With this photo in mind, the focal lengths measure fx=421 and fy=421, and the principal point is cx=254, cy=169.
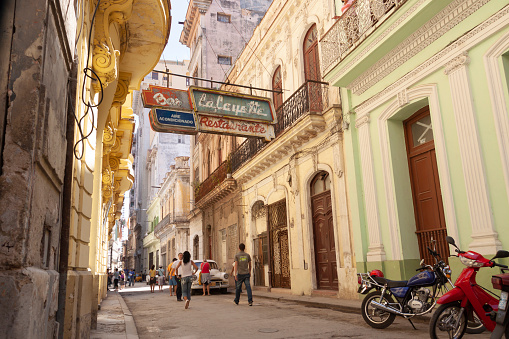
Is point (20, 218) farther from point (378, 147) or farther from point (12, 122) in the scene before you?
point (378, 147)

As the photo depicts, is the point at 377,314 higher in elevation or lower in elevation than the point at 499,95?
lower

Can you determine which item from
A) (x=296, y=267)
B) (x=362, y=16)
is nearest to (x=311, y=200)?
(x=296, y=267)

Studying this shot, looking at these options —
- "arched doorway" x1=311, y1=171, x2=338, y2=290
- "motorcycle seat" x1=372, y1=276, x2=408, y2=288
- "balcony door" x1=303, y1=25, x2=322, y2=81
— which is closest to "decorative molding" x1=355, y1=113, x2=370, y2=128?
"arched doorway" x1=311, y1=171, x2=338, y2=290

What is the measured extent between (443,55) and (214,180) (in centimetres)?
1572

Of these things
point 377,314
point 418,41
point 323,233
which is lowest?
point 377,314

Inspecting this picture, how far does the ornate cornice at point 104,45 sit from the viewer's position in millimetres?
5516

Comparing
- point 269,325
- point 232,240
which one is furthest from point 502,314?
point 232,240

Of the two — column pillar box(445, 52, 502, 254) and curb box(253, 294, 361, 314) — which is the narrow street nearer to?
curb box(253, 294, 361, 314)

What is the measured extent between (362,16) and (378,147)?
10.1 feet

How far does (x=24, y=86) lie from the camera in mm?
2508

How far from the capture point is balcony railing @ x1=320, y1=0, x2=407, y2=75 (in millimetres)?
9172

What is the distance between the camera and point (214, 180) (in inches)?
882

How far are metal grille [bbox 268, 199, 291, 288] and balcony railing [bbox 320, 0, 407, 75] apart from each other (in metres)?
6.11

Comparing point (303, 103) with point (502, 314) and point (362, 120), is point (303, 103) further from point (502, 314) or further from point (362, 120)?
point (502, 314)
